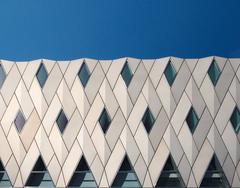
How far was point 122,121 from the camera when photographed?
3247cm

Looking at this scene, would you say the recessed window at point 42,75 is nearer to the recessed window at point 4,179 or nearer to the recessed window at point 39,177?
the recessed window at point 39,177

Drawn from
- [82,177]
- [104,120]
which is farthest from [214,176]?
[82,177]

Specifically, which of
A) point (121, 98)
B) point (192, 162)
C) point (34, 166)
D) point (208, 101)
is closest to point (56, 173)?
point (34, 166)

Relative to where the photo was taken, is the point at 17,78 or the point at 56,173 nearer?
the point at 56,173

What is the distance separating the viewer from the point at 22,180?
32500 millimetres

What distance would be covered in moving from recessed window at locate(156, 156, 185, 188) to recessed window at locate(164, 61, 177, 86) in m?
5.44

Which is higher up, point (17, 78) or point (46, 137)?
point (17, 78)

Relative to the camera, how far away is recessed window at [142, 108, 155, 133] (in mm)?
32469

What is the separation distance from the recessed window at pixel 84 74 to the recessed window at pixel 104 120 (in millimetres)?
2541

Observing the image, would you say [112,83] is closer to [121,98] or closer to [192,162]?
[121,98]

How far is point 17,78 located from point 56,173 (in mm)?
7633

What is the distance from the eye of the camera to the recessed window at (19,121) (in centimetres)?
3360

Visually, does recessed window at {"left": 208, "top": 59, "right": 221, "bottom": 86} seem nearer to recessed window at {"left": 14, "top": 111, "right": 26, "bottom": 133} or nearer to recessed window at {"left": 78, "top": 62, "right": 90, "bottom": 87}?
recessed window at {"left": 78, "top": 62, "right": 90, "bottom": 87}

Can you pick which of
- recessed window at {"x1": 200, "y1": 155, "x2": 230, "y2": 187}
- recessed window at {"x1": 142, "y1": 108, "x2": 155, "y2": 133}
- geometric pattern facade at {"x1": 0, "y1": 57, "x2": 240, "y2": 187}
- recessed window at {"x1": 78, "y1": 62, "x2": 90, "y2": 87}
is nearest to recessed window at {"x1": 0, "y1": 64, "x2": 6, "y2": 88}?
geometric pattern facade at {"x1": 0, "y1": 57, "x2": 240, "y2": 187}
